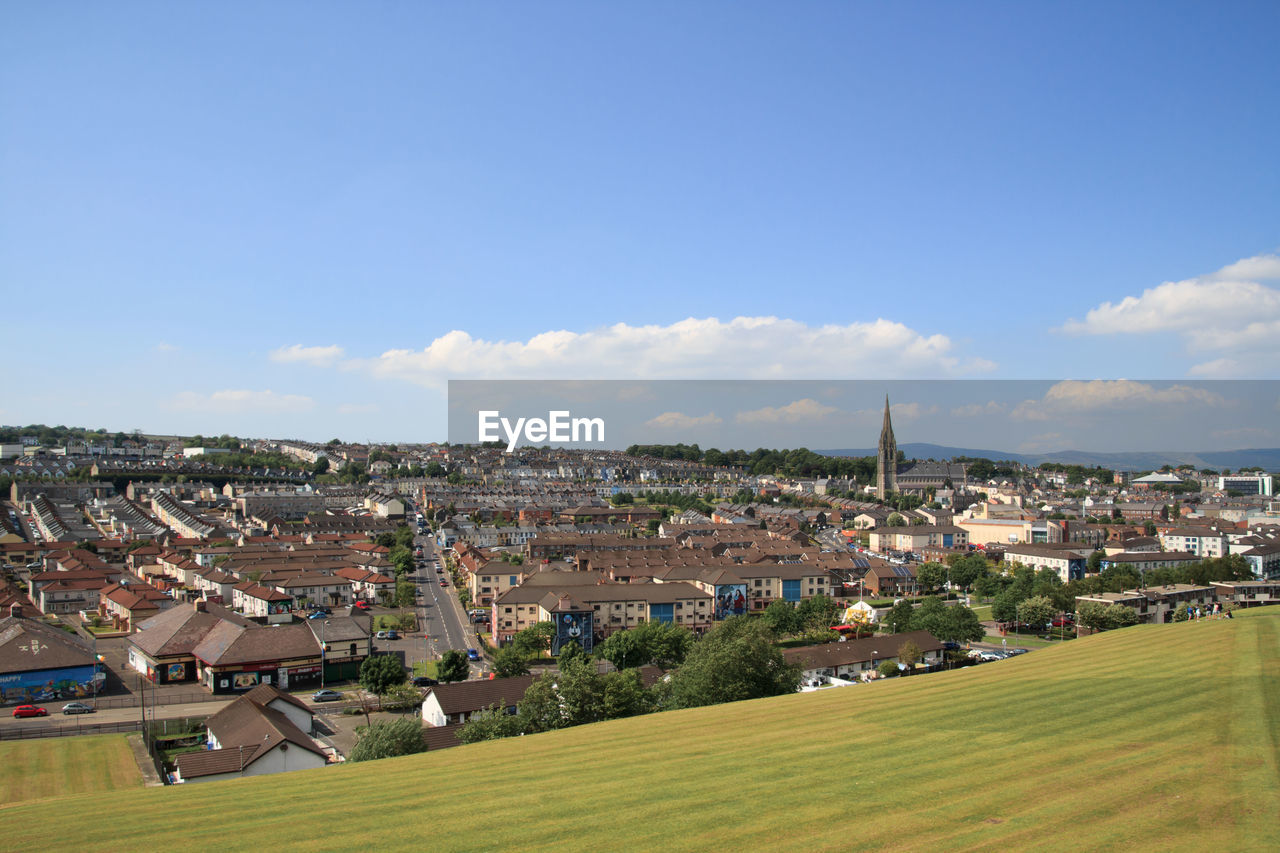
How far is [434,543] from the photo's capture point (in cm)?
5509

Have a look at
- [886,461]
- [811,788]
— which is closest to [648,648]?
[811,788]

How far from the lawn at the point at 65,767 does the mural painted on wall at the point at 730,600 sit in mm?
19984

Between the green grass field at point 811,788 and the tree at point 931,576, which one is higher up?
the green grass field at point 811,788

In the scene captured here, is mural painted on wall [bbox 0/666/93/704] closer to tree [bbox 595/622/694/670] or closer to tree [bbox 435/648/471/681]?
tree [bbox 435/648/471/681]

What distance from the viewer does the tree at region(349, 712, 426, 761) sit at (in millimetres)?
13750

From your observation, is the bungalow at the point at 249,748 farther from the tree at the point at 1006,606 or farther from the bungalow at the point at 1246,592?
the bungalow at the point at 1246,592

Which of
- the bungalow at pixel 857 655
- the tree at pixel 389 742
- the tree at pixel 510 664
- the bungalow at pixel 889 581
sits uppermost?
the tree at pixel 389 742

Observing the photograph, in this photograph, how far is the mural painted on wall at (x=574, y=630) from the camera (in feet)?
88.0

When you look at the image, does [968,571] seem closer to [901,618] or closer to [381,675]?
[901,618]

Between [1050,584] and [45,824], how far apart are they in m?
32.5

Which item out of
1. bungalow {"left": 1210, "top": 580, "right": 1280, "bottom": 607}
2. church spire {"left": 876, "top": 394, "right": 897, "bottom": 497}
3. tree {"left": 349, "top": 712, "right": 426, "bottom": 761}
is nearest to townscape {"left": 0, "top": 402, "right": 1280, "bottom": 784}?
tree {"left": 349, "top": 712, "right": 426, "bottom": 761}

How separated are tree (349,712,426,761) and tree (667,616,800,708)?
538cm

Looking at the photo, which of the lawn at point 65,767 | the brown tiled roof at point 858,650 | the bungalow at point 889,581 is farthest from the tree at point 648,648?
the bungalow at point 889,581

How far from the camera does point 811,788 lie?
9.51 metres
